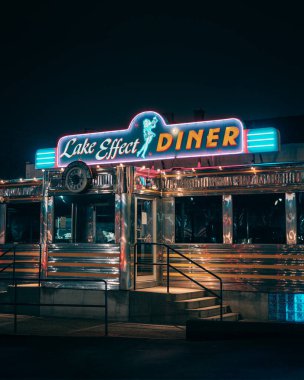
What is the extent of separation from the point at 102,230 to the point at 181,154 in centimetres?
272

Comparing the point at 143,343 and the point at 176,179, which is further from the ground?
the point at 176,179

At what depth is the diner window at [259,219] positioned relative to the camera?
586 inches

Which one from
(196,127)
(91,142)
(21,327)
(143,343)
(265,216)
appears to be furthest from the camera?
(91,142)

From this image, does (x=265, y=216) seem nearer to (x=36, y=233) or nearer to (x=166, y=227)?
(x=166, y=227)

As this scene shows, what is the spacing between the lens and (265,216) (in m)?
15.1

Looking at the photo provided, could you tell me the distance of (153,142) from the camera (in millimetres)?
16562

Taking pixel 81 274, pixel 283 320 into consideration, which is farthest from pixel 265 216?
pixel 81 274

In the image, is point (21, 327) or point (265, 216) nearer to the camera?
point (21, 327)

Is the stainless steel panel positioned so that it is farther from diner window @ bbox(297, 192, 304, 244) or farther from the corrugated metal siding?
diner window @ bbox(297, 192, 304, 244)

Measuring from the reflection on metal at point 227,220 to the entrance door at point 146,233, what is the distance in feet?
6.10

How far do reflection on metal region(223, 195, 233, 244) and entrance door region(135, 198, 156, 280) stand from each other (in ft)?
6.10

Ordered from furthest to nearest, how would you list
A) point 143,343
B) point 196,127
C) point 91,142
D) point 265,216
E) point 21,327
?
1. point 91,142
2. point 196,127
3. point 265,216
4. point 21,327
5. point 143,343

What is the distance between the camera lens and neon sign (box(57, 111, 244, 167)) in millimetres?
15742

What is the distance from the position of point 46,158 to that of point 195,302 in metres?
6.66
